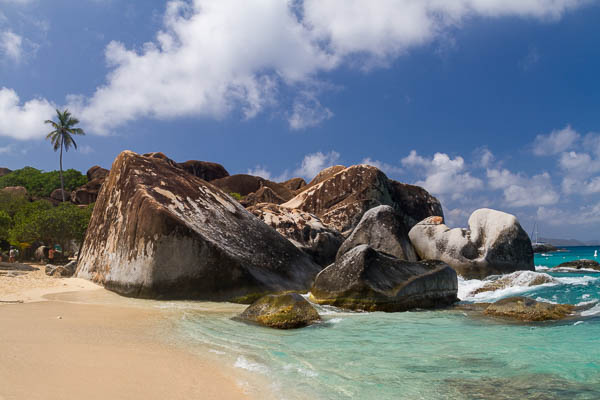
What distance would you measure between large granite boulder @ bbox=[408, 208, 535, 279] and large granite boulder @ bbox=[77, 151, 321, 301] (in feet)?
20.7

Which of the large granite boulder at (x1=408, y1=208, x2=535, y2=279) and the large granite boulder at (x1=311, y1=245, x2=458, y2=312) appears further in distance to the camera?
the large granite boulder at (x1=408, y1=208, x2=535, y2=279)

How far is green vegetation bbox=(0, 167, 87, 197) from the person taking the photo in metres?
58.6

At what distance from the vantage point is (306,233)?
16453 mm

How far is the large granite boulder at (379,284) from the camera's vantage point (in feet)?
29.9

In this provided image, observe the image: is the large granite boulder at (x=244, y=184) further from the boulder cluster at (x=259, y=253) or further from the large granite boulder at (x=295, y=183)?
the boulder cluster at (x=259, y=253)

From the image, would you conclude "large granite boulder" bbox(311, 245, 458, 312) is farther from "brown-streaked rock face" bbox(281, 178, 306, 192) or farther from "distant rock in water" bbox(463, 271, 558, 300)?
"brown-streaked rock face" bbox(281, 178, 306, 192)

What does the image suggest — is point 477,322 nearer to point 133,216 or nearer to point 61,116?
point 133,216

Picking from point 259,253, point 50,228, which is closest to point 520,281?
point 259,253

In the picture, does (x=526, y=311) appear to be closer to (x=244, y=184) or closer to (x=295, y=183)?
(x=244, y=184)

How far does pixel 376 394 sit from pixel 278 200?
106 feet

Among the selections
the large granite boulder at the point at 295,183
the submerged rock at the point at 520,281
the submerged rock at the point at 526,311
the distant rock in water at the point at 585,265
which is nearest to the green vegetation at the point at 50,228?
the submerged rock at the point at 520,281

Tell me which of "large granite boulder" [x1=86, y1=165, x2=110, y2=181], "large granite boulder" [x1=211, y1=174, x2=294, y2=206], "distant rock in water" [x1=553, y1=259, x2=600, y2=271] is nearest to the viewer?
"distant rock in water" [x1=553, y1=259, x2=600, y2=271]

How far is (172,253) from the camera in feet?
32.6

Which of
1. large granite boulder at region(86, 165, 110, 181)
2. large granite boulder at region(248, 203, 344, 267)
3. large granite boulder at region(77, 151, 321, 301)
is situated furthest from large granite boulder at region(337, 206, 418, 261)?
large granite boulder at region(86, 165, 110, 181)
